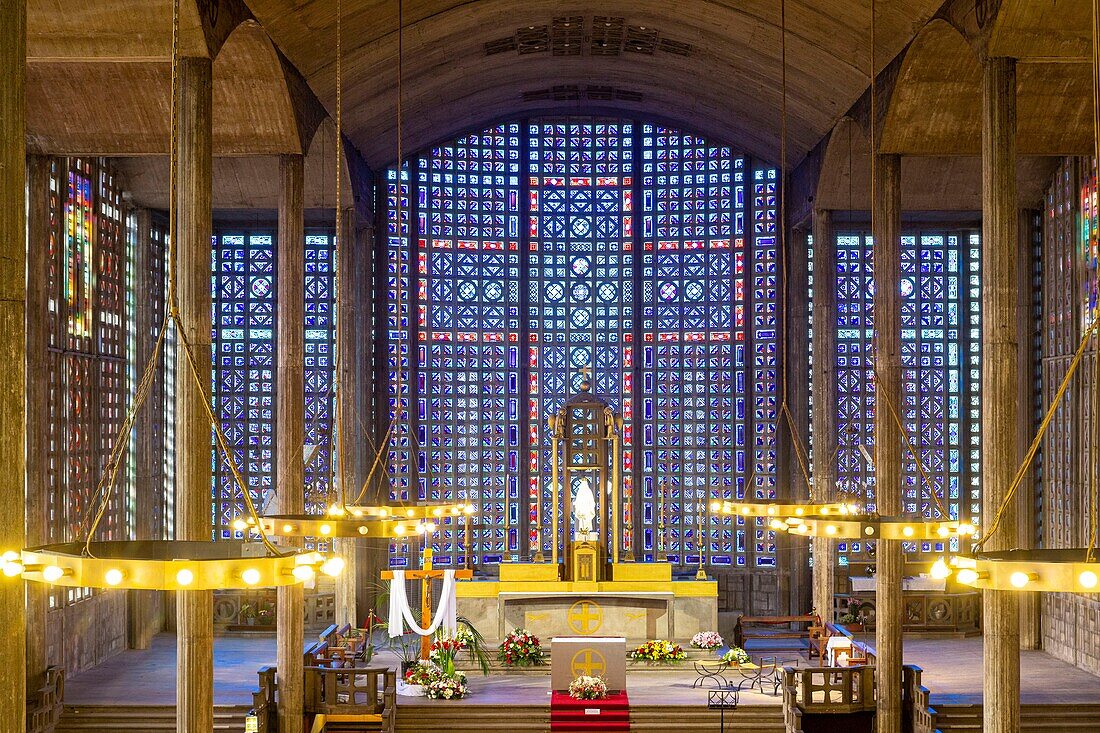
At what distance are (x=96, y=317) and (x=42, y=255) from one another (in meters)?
2.81

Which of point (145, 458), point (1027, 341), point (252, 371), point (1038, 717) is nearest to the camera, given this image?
point (1038, 717)

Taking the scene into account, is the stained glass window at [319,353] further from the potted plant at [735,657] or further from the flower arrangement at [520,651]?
the potted plant at [735,657]

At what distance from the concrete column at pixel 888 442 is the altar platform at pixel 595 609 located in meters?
4.07

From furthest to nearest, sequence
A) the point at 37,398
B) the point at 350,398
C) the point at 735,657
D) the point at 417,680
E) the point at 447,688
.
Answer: the point at 350,398 < the point at 735,657 < the point at 417,680 < the point at 447,688 < the point at 37,398

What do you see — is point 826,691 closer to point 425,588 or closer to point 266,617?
point 425,588

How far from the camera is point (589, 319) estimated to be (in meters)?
26.0

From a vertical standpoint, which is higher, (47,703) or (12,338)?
(12,338)

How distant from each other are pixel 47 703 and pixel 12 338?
438 inches

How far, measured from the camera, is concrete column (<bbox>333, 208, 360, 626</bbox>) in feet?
76.0

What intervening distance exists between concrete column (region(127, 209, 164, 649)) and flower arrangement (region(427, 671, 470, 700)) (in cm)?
689

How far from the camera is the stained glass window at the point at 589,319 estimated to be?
2550cm

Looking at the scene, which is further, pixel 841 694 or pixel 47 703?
pixel 841 694

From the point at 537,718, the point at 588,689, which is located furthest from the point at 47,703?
the point at 588,689

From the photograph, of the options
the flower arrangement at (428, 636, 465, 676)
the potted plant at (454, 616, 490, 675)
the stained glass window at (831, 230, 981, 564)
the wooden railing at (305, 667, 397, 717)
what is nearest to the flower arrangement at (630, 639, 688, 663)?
the potted plant at (454, 616, 490, 675)
